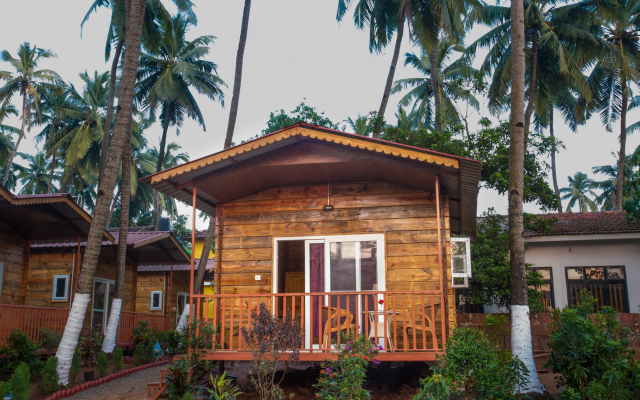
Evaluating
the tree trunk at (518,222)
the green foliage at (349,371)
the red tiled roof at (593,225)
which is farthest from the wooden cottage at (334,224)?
the red tiled roof at (593,225)

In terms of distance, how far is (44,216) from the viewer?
44.1 ft

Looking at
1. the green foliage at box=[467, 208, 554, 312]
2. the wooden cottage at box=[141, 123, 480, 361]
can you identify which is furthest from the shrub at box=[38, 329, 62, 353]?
the green foliage at box=[467, 208, 554, 312]

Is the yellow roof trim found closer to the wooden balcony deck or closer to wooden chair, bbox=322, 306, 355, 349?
the wooden balcony deck

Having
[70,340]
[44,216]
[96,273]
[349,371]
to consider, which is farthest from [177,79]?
[349,371]

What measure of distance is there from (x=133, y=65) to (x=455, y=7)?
12659 mm

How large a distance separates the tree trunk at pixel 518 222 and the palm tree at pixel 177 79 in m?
19.3

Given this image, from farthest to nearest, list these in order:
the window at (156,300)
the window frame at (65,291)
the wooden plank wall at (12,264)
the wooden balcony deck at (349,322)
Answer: the window at (156,300) → the window frame at (65,291) → the wooden plank wall at (12,264) → the wooden balcony deck at (349,322)

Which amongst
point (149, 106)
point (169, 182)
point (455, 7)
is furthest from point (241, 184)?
point (149, 106)

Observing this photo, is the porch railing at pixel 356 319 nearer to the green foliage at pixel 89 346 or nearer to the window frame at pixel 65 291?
the green foliage at pixel 89 346

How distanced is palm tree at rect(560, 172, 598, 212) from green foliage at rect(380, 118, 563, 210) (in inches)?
1643

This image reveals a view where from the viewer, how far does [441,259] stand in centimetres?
912

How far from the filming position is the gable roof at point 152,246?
16828 mm

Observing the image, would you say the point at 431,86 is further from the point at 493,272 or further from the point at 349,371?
the point at 349,371

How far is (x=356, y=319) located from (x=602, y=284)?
1401cm
